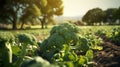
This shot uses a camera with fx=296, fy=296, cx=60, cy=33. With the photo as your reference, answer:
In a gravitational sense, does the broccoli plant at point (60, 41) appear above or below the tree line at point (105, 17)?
above

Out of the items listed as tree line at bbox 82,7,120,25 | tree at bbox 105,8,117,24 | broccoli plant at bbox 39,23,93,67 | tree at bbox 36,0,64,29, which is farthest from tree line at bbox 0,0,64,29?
tree at bbox 105,8,117,24

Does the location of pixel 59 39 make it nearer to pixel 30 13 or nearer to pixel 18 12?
pixel 30 13

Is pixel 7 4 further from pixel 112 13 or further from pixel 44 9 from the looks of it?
pixel 112 13

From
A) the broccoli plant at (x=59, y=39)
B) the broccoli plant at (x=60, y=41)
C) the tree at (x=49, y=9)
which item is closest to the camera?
the broccoli plant at (x=60, y=41)

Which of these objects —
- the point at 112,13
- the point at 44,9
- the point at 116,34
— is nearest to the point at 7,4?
the point at 44,9

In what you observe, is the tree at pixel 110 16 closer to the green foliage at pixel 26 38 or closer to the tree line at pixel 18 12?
the tree line at pixel 18 12

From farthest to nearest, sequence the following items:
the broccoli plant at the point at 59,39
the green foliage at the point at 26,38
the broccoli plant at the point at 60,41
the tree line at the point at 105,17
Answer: the tree line at the point at 105,17, the broccoli plant at the point at 59,39, the broccoli plant at the point at 60,41, the green foliage at the point at 26,38

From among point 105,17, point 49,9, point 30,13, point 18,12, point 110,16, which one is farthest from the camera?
point 110,16

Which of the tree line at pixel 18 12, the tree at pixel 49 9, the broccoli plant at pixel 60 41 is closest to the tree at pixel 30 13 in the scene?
the tree line at pixel 18 12

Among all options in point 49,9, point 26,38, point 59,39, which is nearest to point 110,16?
point 49,9

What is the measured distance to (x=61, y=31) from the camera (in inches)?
234

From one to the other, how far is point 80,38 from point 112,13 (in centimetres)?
9549

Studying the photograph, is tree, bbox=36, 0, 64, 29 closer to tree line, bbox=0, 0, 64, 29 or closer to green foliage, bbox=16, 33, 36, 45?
tree line, bbox=0, 0, 64, 29

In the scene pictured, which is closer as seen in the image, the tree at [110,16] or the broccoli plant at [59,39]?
the broccoli plant at [59,39]
